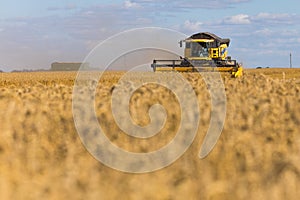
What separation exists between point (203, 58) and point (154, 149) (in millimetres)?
30069

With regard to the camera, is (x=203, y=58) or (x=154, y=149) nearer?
(x=154, y=149)

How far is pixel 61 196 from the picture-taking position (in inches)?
153

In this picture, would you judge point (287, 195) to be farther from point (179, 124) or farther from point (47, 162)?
point (179, 124)

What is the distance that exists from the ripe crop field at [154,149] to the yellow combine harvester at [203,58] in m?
23.4

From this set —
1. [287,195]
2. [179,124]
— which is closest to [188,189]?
[287,195]

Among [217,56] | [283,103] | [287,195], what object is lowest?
[287,195]

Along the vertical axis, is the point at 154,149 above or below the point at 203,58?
below

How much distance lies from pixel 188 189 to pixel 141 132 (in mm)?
2637

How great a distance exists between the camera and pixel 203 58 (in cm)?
3509

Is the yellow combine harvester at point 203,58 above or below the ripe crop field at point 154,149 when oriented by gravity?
above

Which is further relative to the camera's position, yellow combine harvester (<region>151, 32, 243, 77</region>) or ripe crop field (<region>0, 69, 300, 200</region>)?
yellow combine harvester (<region>151, 32, 243, 77</region>)

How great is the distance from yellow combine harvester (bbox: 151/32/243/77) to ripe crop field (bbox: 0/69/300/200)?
2336 centimetres

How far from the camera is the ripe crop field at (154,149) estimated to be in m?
3.86

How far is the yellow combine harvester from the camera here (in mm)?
32156
